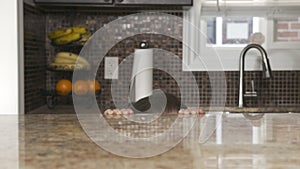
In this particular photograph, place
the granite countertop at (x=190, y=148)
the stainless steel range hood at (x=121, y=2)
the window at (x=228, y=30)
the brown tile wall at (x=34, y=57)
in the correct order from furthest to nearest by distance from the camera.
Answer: the window at (x=228, y=30) → the stainless steel range hood at (x=121, y=2) → the brown tile wall at (x=34, y=57) → the granite countertop at (x=190, y=148)

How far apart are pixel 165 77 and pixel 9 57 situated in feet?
3.61

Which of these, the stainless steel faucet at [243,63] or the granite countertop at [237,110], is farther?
the stainless steel faucet at [243,63]

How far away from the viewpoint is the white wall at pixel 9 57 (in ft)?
6.70

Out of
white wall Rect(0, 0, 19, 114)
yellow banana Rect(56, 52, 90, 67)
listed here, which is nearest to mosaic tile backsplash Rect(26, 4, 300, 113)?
yellow banana Rect(56, 52, 90, 67)

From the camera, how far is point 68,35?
2.64m

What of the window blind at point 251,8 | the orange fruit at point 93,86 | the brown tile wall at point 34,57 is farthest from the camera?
the window blind at point 251,8

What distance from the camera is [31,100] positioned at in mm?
2410

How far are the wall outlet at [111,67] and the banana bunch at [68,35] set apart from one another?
228 millimetres

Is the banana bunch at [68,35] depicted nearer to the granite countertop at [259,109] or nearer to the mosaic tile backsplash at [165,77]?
the mosaic tile backsplash at [165,77]

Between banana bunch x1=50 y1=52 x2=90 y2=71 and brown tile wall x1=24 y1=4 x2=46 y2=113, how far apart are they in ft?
0.33

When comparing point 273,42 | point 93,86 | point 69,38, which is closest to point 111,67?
point 93,86

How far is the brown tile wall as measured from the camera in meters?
2.32

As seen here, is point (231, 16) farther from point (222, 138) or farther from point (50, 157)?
point (50, 157)

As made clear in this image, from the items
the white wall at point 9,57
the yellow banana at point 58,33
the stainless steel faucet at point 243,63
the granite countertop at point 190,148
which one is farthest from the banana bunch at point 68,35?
the granite countertop at point 190,148
